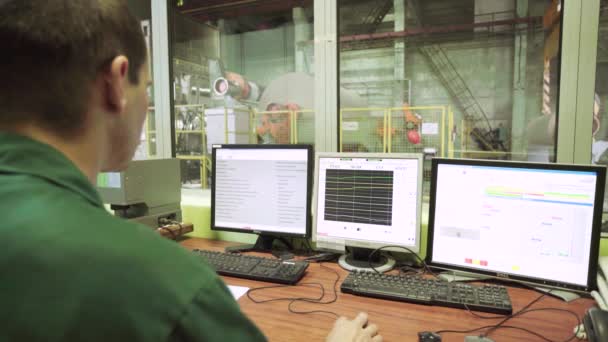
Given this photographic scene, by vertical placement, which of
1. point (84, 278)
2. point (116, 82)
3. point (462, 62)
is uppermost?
point (462, 62)

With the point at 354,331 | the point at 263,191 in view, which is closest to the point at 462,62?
the point at 263,191

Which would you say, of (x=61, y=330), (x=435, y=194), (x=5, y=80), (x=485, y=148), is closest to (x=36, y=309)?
(x=61, y=330)

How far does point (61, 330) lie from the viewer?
1.31 feet

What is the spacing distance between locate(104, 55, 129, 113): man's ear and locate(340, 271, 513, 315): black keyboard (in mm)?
912

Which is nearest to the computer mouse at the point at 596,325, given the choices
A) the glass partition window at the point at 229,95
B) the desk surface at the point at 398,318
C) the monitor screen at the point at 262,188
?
the desk surface at the point at 398,318

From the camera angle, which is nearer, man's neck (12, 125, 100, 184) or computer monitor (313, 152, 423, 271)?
man's neck (12, 125, 100, 184)

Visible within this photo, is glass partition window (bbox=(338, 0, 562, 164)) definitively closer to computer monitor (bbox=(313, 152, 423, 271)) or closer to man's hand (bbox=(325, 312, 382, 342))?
computer monitor (bbox=(313, 152, 423, 271))

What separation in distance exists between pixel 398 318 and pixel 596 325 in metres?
0.45

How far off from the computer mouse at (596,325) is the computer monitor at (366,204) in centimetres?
55

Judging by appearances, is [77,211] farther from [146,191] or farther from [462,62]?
[462,62]

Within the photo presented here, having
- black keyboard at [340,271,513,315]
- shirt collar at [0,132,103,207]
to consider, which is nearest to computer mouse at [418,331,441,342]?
black keyboard at [340,271,513,315]

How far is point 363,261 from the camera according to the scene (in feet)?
4.95

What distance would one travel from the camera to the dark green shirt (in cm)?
40

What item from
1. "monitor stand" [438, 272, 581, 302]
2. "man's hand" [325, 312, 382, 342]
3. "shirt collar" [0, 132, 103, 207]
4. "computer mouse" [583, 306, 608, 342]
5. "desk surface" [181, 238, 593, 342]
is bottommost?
"desk surface" [181, 238, 593, 342]
